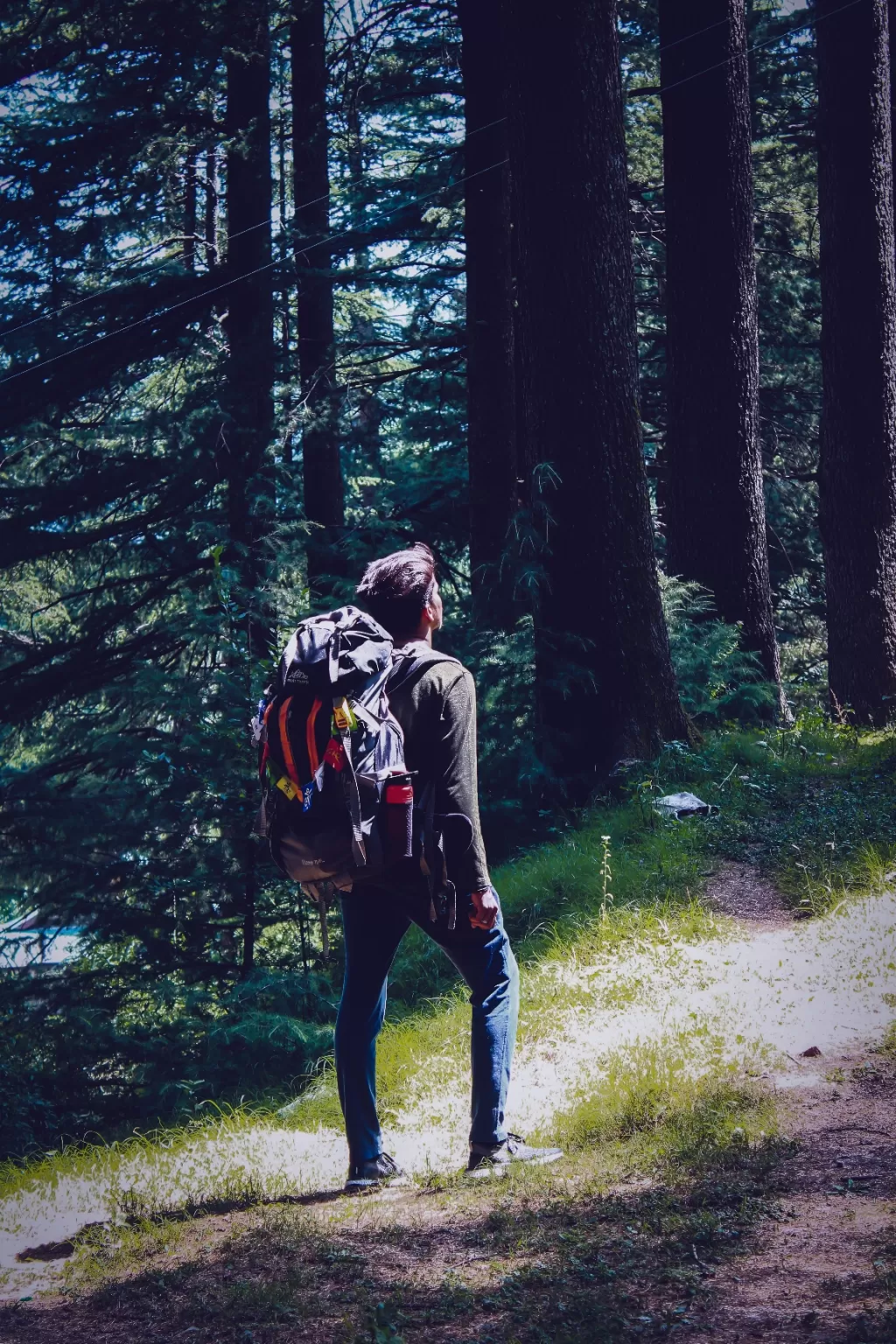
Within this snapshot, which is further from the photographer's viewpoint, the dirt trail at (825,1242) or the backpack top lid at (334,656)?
the backpack top lid at (334,656)

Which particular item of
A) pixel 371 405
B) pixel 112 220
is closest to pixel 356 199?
pixel 371 405

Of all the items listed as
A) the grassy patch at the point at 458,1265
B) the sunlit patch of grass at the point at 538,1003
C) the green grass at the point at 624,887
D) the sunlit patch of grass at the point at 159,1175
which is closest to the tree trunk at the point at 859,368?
the green grass at the point at 624,887

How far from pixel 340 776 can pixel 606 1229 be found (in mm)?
1565

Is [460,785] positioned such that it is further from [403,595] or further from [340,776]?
[403,595]

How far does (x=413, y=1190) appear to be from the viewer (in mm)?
4137

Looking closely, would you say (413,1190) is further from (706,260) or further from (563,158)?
(706,260)

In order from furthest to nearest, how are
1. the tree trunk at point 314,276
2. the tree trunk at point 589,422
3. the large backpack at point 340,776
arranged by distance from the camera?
1. the tree trunk at point 314,276
2. the tree trunk at point 589,422
3. the large backpack at point 340,776

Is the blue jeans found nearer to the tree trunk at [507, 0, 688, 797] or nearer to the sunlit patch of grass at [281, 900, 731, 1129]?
the sunlit patch of grass at [281, 900, 731, 1129]

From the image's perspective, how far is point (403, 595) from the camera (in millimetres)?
4184

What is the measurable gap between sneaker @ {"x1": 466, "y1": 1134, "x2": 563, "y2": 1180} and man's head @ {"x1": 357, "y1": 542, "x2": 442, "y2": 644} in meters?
1.81

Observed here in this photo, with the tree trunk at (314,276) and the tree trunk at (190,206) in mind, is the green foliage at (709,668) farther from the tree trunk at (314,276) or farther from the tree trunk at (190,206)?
the tree trunk at (190,206)

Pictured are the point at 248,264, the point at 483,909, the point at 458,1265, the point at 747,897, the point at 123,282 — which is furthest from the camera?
the point at 248,264

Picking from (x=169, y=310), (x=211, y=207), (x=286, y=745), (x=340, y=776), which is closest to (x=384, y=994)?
(x=340, y=776)

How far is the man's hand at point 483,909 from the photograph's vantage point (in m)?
3.95
